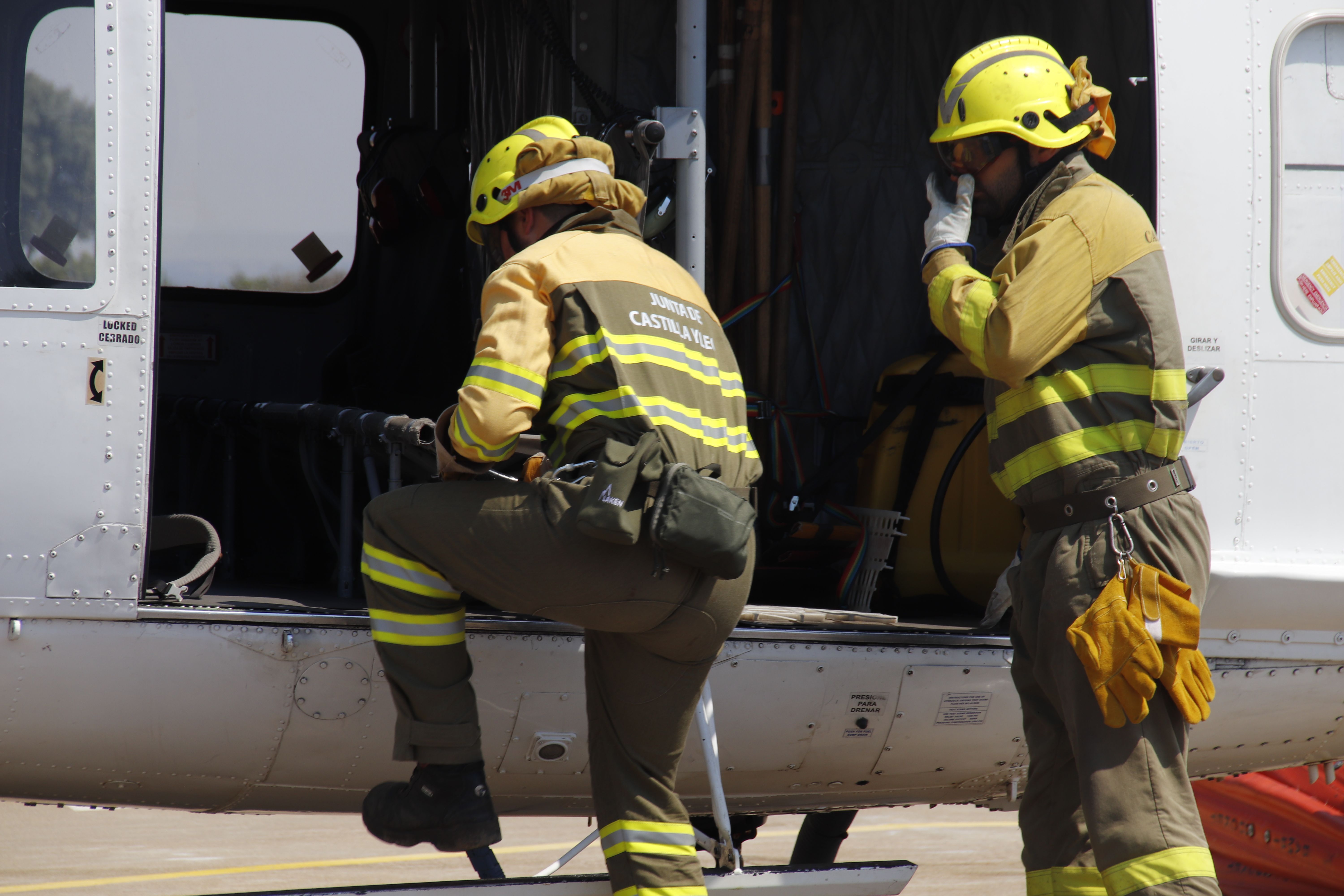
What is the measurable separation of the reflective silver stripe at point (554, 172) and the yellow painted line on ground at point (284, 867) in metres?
2.83

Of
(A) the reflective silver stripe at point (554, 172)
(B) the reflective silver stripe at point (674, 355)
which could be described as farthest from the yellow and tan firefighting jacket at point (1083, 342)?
(A) the reflective silver stripe at point (554, 172)

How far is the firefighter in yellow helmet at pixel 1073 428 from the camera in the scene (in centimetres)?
266

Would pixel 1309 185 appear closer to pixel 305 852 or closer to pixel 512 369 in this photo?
pixel 512 369

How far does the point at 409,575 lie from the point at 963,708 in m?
1.52

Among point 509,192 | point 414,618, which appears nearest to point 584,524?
point 414,618

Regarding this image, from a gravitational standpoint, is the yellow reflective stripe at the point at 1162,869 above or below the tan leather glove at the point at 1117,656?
below

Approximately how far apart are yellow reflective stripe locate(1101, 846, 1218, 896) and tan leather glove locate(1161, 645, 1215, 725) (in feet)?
0.89

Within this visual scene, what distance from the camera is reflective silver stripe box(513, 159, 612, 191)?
2822 millimetres

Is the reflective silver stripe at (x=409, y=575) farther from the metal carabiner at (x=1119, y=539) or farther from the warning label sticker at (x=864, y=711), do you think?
the metal carabiner at (x=1119, y=539)

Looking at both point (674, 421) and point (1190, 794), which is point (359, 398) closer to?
point (674, 421)

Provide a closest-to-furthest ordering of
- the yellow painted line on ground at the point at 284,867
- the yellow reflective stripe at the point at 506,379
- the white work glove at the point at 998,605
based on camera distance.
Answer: the yellow reflective stripe at the point at 506,379 < the white work glove at the point at 998,605 < the yellow painted line on ground at the point at 284,867

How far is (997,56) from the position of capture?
3.04 metres

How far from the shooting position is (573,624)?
275cm

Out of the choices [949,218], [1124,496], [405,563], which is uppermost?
[949,218]
